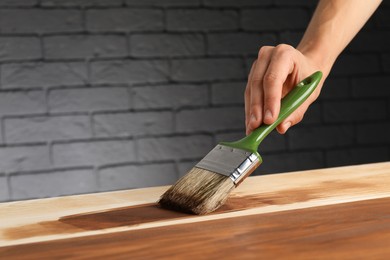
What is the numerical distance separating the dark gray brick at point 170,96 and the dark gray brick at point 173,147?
0.36 ft

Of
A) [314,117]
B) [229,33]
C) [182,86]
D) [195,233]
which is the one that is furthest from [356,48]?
[195,233]

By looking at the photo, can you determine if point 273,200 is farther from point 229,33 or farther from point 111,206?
point 229,33

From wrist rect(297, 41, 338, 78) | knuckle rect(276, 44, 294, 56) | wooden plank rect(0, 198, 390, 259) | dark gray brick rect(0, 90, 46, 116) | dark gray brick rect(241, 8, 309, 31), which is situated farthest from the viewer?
dark gray brick rect(241, 8, 309, 31)

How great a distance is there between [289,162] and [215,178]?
4.96ft

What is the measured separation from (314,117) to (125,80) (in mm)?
704

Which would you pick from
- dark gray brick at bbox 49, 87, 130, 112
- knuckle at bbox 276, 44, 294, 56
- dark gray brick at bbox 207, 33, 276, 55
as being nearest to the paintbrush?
knuckle at bbox 276, 44, 294, 56

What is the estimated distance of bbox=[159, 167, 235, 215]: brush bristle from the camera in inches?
33.2

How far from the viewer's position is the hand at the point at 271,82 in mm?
986

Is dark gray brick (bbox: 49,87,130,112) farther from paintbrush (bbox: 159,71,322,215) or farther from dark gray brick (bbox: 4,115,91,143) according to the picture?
paintbrush (bbox: 159,71,322,215)

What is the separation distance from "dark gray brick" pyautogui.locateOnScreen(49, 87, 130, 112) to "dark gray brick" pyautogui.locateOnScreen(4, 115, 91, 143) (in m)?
0.03

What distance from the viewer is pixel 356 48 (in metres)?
2.44

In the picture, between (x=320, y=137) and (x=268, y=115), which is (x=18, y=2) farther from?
(x=268, y=115)

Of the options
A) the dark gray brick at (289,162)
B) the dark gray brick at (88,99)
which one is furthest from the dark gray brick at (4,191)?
the dark gray brick at (289,162)

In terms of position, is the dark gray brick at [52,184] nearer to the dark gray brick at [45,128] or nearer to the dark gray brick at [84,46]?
the dark gray brick at [45,128]
